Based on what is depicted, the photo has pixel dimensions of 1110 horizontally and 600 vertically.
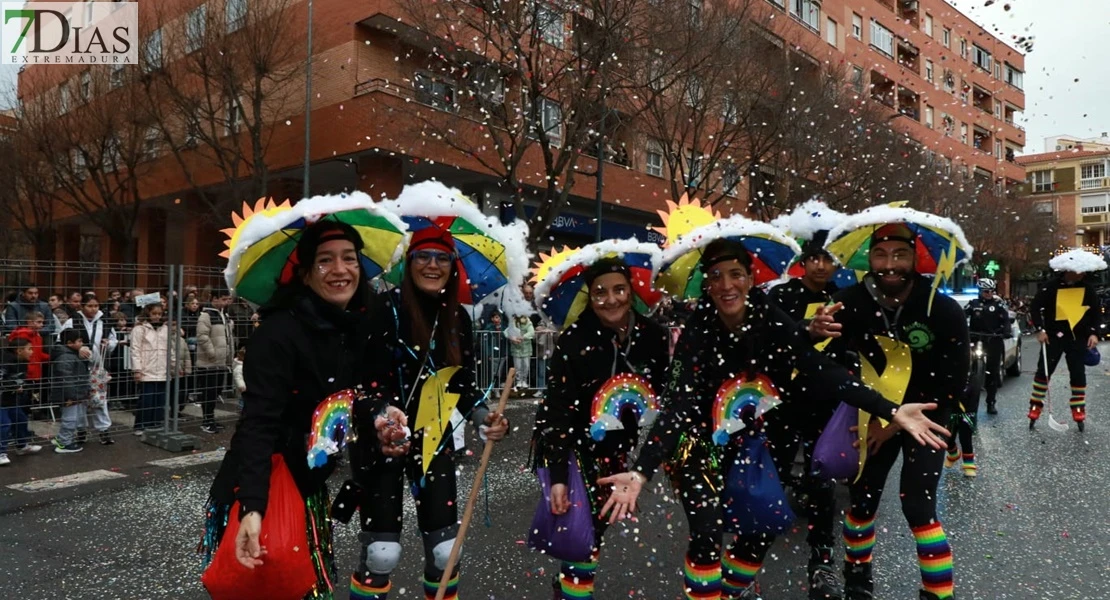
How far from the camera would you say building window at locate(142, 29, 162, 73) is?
1562cm

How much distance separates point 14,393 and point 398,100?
9.42 m

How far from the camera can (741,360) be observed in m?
3.14

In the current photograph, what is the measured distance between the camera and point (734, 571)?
10.5 ft

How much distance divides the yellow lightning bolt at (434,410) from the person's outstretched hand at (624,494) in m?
0.69

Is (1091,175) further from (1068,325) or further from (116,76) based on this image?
(116,76)

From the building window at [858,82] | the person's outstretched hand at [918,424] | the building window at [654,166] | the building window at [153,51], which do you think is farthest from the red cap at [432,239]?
the building window at [654,166]

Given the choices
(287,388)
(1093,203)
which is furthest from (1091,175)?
(287,388)

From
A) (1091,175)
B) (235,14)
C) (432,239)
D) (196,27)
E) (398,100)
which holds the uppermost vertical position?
(1091,175)

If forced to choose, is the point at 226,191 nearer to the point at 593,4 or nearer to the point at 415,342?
the point at 593,4

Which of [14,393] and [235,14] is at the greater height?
[235,14]

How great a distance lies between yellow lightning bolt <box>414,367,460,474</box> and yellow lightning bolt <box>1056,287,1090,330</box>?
7685 mm

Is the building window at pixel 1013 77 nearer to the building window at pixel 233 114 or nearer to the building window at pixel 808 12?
the building window at pixel 808 12

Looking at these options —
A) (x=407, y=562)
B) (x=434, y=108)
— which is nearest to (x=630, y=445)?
(x=407, y=562)

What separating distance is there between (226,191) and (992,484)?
694 inches
